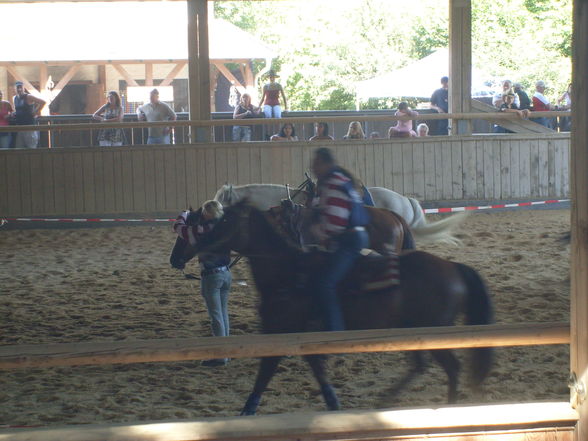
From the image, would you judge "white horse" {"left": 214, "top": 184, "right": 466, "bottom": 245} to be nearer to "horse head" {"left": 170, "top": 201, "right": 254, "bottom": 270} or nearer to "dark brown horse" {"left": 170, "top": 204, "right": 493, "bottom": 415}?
"horse head" {"left": 170, "top": 201, "right": 254, "bottom": 270}

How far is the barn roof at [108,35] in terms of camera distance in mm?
26391

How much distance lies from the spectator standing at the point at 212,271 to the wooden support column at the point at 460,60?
10638 millimetres

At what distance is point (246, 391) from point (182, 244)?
1.28 metres

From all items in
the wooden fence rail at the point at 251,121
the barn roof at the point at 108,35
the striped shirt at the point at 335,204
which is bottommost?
the striped shirt at the point at 335,204

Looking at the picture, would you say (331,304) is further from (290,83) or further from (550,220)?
(290,83)

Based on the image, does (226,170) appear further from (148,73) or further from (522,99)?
(148,73)

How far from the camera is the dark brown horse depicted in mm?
5574

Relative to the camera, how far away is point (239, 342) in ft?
11.9

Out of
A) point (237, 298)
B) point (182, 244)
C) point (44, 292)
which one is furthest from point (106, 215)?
point (182, 244)

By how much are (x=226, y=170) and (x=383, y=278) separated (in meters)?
10.6

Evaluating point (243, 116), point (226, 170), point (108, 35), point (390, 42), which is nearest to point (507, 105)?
point (243, 116)

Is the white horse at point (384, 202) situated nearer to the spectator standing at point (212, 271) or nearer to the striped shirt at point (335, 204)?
the spectator standing at point (212, 271)

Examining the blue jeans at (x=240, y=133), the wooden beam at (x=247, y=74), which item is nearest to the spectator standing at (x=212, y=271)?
the blue jeans at (x=240, y=133)

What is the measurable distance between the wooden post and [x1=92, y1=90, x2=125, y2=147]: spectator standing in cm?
1381
